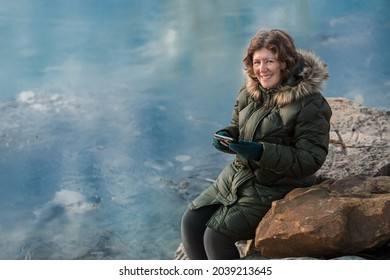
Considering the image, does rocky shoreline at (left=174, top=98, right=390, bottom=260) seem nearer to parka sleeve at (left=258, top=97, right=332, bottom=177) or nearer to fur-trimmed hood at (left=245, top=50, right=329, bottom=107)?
parka sleeve at (left=258, top=97, right=332, bottom=177)

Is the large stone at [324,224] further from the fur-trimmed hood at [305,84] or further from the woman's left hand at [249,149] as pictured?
the fur-trimmed hood at [305,84]

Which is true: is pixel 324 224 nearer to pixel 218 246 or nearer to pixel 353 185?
pixel 353 185

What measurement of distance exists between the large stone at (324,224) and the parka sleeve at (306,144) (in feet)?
0.47

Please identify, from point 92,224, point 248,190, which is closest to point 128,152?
point 92,224

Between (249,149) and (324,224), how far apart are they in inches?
16.0

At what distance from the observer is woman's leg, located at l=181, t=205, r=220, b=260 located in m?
2.89

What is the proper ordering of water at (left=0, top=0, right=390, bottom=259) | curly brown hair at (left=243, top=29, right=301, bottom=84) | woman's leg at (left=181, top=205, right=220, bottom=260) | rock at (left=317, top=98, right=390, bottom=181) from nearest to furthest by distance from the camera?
curly brown hair at (left=243, top=29, right=301, bottom=84) < woman's leg at (left=181, top=205, right=220, bottom=260) < rock at (left=317, top=98, right=390, bottom=181) < water at (left=0, top=0, right=390, bottom=259)

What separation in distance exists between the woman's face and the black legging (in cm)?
57

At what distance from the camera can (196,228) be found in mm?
2887

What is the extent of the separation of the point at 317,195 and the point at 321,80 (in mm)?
467

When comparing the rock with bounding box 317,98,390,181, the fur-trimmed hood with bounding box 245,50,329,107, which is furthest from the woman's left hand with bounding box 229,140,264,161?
the rock with bounding box 317,98,390,181

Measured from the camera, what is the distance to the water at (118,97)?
143 inches

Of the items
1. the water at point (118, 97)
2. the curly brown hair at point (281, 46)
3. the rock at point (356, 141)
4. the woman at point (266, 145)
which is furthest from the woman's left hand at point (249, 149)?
the water at point (118, 97)
